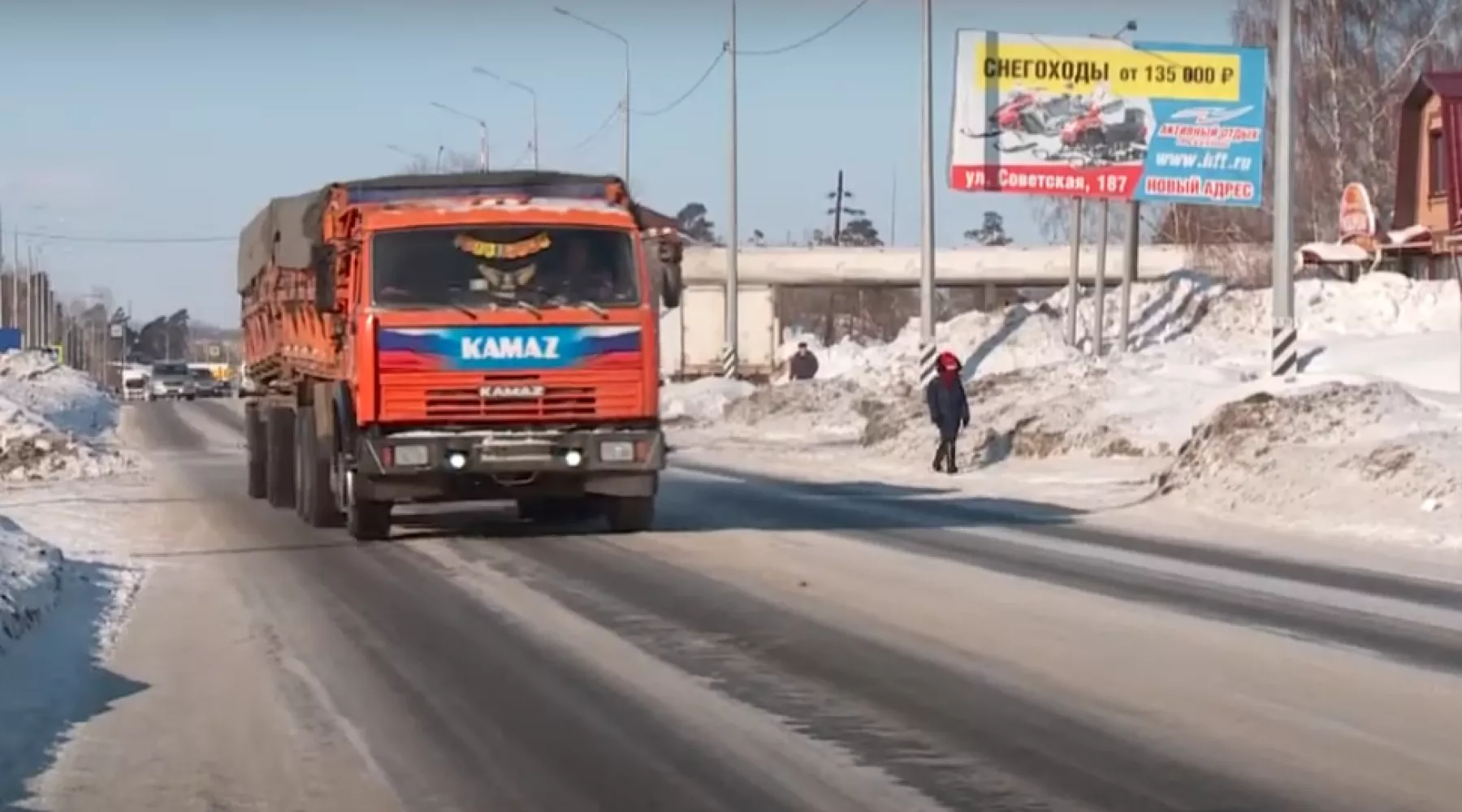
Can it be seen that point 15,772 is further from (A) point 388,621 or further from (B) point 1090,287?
(B) point 1090,287

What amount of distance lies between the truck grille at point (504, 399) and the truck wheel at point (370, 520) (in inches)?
55.2

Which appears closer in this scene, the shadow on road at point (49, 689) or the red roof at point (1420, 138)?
the shadow on road at point (49, 689)

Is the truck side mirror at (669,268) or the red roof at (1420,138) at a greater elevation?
the red roof at (1420,138)

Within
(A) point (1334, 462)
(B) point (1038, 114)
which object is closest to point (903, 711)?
(A) point (1334, 462)

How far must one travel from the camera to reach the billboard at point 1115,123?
44375 mm

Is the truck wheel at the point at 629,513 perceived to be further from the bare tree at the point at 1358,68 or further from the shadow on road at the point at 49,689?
the bare tree at the point at 1358,68

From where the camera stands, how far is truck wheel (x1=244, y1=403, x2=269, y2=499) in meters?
25.6

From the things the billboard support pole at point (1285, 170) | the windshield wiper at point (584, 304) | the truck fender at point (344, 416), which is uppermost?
the billboard support pole at point (1285, 170)

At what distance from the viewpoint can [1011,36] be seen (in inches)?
1736

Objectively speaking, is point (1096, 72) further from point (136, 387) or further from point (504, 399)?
point (136, 387)

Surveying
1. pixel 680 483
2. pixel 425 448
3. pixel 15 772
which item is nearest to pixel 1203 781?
pixel 15 772

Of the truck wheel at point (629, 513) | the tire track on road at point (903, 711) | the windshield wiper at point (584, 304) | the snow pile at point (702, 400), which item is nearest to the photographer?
the tire track on road at point (903, 711)

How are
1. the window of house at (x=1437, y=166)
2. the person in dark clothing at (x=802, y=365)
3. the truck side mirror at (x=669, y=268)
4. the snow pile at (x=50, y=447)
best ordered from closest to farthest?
the truck side mirror at (x=669, y=268) < the snow pile at (x=50, y=447) < the window of house at (x=1437, y=166) < the person in dark clothing at (x=802, y=365)

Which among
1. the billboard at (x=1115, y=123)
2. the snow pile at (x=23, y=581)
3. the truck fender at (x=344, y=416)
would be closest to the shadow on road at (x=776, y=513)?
the truck fender at (x=344, y=416)
